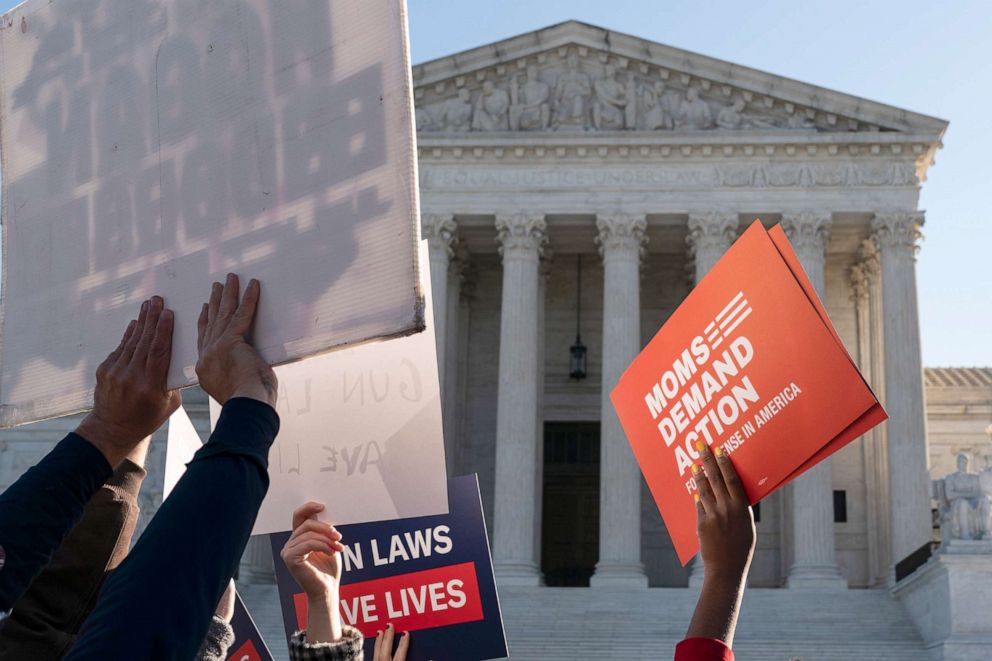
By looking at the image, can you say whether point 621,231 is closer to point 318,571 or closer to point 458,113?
point 458,113

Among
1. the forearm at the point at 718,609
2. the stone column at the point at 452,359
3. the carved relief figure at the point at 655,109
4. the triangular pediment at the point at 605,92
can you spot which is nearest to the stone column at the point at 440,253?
the stone column at the point at 452,359

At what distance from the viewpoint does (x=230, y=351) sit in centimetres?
293

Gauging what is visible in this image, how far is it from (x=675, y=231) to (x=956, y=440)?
12.0m

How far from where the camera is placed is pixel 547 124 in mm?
37250

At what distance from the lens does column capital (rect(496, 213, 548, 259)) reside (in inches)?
1443

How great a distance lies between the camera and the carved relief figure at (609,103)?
121 feet

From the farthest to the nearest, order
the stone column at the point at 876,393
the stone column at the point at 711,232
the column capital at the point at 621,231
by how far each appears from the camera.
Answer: the column capital at the point at 621,231 < the stone column at the point at 876,393 < the stone column at the point at 711,232

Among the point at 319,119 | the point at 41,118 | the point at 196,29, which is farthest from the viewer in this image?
the point at 41,118

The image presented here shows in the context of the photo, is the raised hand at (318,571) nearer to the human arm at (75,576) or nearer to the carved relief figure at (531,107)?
the human arm at (75,576)

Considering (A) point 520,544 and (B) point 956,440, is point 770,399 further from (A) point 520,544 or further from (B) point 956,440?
(B) point 956,440

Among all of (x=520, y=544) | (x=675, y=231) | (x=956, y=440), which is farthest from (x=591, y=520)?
(x=956, y=440)

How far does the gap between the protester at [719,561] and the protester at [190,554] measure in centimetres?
113

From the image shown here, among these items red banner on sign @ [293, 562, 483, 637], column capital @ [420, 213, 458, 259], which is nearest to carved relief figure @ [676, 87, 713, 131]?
column capital @ [420, 213, 458, 259]

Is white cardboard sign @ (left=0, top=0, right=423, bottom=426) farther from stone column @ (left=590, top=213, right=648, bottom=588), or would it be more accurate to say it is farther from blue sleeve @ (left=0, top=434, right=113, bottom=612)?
stone column @ (left=590, top=213, right=648, bottom=588)
